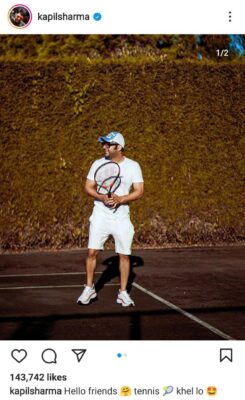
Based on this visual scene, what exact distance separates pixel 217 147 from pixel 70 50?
12.7 ft

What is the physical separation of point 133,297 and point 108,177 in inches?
58.8

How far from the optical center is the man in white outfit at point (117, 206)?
252 inches

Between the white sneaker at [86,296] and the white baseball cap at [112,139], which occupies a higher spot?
the white baseball cap at [112,139]

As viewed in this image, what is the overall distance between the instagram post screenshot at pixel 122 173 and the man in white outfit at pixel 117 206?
1 centimetres

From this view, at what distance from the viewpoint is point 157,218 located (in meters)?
11.4

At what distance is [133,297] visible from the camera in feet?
23.3
